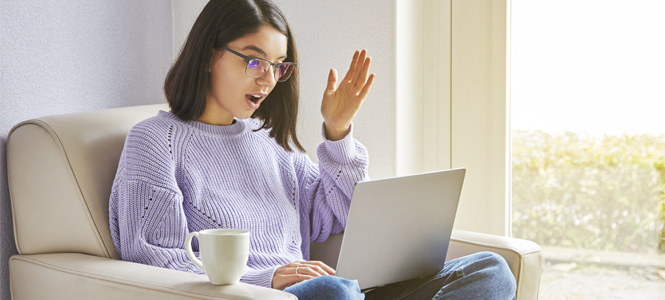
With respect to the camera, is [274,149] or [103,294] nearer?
[103,294]

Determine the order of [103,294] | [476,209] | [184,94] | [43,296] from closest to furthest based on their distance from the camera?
[103,294]
[43,296]
[184,94]
[476,209]

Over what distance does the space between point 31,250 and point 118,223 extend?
20 cm

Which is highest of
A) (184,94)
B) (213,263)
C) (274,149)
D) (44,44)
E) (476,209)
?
(44,44)

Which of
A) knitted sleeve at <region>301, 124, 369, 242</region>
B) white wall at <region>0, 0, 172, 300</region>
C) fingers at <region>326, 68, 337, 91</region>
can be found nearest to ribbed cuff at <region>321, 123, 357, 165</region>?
knitted sleeve at <region>301, 124, 369, 242</region>

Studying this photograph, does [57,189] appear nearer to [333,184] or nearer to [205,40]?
[205,40]

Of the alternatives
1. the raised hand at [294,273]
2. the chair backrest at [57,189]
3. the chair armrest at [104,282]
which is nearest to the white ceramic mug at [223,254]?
the chair armrest at [104,282]

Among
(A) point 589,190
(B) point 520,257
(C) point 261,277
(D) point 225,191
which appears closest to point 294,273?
(C) point 261,277

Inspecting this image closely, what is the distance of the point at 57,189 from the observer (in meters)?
1.12

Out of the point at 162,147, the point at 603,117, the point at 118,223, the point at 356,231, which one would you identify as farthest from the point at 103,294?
the point at 603,117

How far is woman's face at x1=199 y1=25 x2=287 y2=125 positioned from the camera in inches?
49.3

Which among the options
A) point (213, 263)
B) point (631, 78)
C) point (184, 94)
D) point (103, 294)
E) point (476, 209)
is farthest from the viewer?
point (476, 209)

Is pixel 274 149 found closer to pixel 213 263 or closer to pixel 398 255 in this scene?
pixel 398 255

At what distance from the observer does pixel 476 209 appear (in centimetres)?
191

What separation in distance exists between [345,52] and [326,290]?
1092 millimetres
